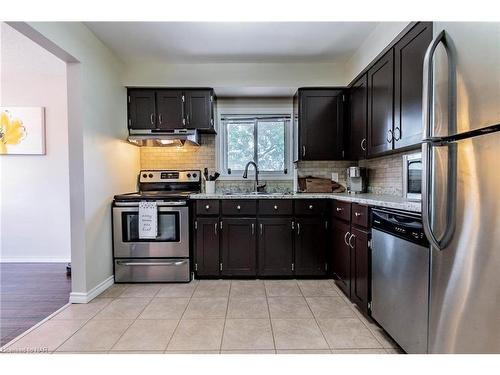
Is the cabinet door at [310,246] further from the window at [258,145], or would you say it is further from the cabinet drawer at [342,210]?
the window at [258,145]

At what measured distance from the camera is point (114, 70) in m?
3.05

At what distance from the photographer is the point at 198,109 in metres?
→ 3.24

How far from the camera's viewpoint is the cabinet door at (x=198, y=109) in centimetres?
324

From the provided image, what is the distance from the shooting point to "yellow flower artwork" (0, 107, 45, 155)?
357 centimetres

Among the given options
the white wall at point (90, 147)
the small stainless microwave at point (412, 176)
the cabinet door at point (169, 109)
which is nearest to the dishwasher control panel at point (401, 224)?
the small stainless microwave at point (412, 176)

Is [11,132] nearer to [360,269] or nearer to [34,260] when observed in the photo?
[34,260]

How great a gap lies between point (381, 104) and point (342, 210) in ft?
3.38

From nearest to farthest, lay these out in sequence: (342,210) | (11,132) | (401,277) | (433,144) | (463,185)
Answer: (463,185), (433,144), (401,277), (342,210), (11,132)

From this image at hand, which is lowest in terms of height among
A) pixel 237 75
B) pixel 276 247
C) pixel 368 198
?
pixel 276 247

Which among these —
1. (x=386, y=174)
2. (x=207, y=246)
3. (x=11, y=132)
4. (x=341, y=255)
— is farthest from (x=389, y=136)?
(x=11, y=132)

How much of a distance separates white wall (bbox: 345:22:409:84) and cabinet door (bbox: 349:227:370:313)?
5.56ft
